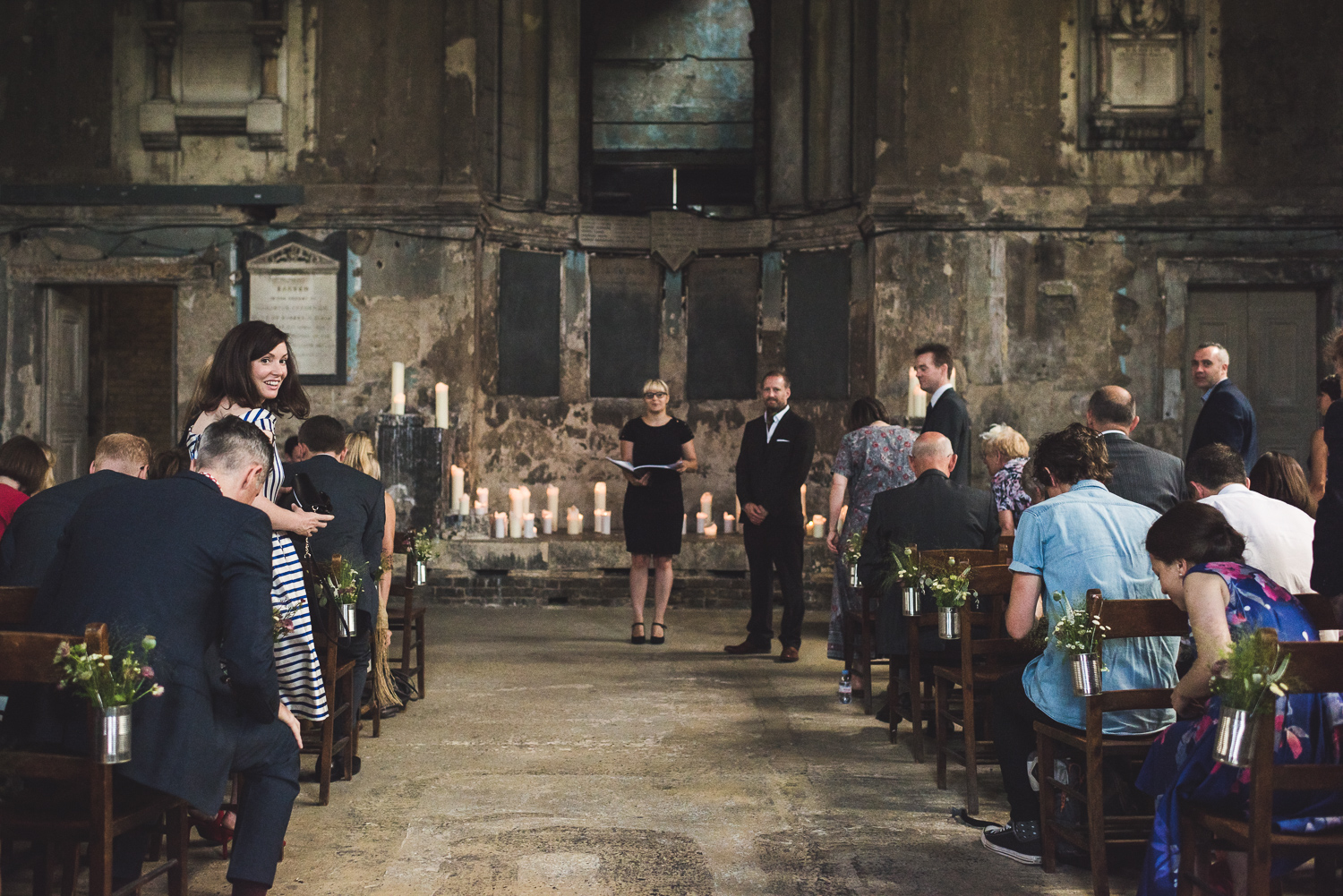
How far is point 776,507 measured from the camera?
693 centimetres

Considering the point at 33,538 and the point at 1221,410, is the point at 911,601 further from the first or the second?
the point at 33,538

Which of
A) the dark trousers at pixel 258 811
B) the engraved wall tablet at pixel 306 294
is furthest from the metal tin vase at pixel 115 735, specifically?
the engraved wall tablet at pixel 306 294

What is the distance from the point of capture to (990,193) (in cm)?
973

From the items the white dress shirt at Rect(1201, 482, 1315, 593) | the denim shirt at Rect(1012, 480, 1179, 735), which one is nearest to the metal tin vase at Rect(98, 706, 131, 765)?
the denim shirt at Rect(1012, 480, 1179, 735)

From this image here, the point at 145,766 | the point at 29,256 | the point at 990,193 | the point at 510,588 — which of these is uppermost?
the point at 990,193

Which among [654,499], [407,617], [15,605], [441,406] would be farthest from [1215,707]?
[441,406]

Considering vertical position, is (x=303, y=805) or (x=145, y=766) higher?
(x=145, y=766)

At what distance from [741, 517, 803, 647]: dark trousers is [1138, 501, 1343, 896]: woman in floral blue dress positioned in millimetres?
3885

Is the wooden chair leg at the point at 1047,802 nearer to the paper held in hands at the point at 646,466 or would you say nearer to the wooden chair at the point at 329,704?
the wooden chair at the point at 329,704

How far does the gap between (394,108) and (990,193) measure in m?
5.08

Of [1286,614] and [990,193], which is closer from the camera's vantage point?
[1286,614]

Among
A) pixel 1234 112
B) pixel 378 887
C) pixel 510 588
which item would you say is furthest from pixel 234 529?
pixel 1234 112

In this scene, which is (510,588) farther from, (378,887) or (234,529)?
(234,529)

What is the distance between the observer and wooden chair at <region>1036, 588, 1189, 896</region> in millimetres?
3105
